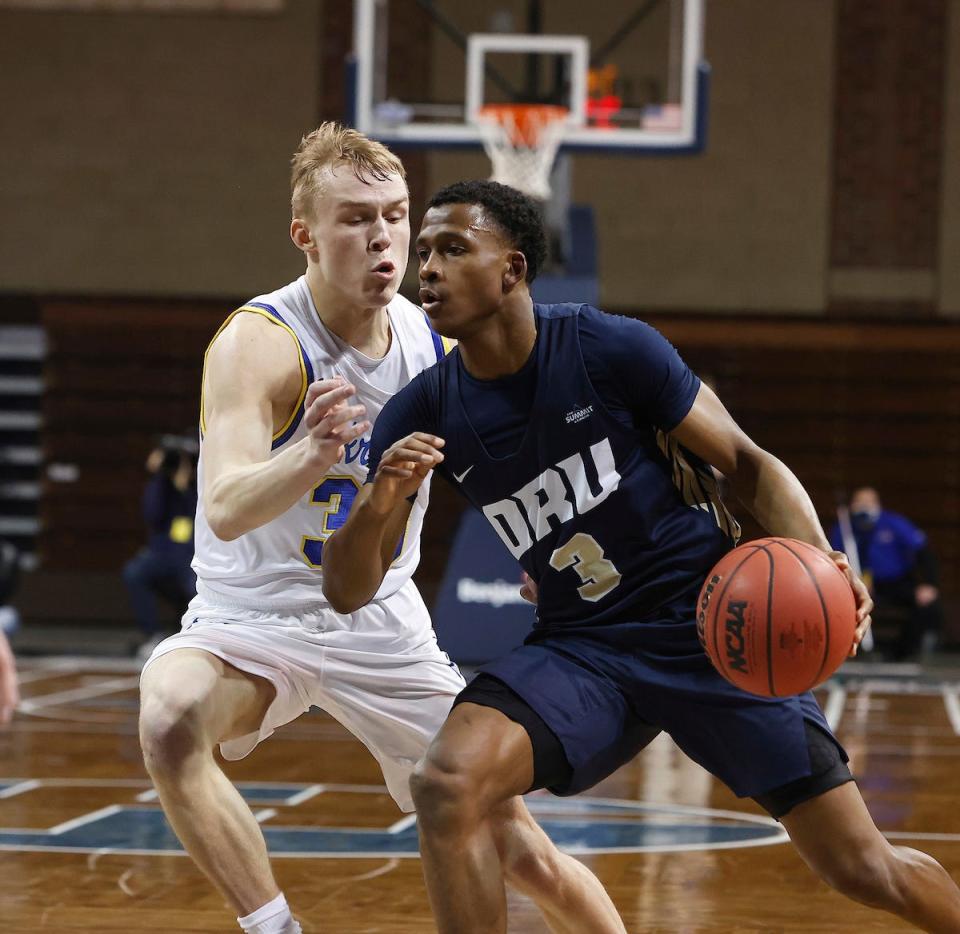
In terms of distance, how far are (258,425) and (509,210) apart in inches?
30.2

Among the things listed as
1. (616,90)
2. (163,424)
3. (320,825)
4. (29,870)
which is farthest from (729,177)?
(29,870)

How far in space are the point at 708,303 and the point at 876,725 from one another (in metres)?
6.77

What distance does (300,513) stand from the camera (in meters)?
3.99

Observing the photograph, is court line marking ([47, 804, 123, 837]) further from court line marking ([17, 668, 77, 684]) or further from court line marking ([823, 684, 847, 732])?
court line marking ([17, 668, 77, 684])

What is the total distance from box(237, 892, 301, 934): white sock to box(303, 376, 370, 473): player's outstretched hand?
1039mm

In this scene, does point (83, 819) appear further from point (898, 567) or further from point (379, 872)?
point (898, 567)

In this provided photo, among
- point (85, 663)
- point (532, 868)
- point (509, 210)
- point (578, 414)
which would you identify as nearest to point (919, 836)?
point (532, 868)

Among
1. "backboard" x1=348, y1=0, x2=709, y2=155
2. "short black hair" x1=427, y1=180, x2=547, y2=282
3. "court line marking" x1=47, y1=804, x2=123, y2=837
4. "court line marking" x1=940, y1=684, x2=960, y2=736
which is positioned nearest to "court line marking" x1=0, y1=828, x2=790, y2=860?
"court line marking" x1=47, y1=804, x2=123, y2=837

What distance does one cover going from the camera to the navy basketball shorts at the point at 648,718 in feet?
10.7

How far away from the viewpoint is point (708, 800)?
7094mm

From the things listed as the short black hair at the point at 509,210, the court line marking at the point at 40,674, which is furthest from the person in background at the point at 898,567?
the short black hair at the point at 509,210

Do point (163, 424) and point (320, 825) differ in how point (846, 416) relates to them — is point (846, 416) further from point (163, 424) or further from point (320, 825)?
point (320, 825)

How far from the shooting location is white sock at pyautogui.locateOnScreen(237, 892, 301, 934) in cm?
362

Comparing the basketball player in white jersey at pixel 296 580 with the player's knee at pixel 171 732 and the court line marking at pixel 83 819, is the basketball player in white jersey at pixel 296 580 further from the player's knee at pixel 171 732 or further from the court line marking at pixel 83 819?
the court line marking at pixel 83 819
